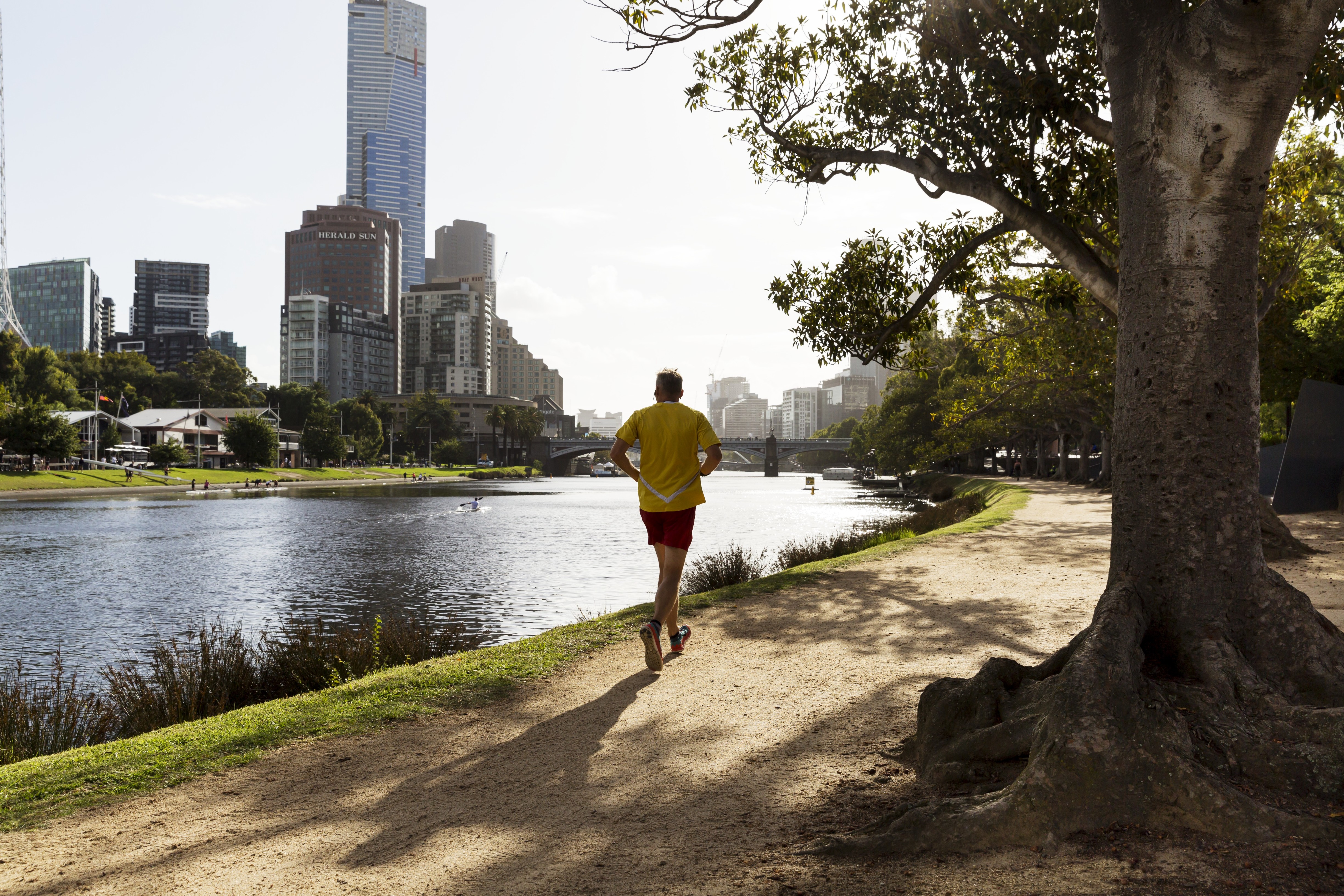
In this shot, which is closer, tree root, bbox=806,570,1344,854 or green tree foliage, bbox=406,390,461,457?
tree root, bbox=806,570,1344,854

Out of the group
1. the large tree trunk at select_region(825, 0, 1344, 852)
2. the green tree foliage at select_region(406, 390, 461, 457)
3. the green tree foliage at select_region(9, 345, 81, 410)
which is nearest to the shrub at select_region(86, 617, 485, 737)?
the large tree trunk at select_region(825, 0, 1344, 852)

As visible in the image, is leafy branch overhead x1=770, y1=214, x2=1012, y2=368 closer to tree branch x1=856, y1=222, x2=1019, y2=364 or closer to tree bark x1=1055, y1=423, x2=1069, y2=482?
tree branch x1=856, y1=222, x2=1019, y2=364

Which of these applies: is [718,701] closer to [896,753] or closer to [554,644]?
[896,753]

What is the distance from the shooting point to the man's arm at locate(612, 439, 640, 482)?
630cm

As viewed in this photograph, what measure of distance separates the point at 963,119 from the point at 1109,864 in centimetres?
943

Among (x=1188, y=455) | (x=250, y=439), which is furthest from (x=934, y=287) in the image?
(x=250, y=439)

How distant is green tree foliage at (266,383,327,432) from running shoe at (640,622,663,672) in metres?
125

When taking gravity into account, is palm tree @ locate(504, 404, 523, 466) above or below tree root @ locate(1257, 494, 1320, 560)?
above

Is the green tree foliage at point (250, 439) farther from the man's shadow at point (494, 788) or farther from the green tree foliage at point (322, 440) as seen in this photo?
the man's shadow at point (494, 788)

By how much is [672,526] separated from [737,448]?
124 metres

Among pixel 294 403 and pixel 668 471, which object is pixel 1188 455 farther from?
pixel 294 403

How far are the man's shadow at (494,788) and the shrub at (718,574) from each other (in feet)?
25.9

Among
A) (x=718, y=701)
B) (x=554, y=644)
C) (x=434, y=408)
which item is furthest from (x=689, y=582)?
(x=434, y=408)

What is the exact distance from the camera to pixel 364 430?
118m
